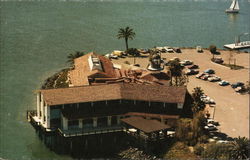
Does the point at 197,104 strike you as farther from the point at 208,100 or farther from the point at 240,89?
the point at 240,89

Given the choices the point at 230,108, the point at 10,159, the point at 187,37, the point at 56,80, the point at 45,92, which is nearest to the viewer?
the point at 10,159

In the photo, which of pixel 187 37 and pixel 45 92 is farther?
pixel 187 37

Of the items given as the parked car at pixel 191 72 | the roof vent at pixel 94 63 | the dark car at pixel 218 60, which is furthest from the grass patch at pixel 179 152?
the dark car at pixel 218 60

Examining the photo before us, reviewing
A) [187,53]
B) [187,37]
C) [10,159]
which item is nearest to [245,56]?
[187,53]

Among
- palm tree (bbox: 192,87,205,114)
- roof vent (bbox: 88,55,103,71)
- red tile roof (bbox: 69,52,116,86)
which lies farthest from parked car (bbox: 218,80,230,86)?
roof vent (bbox: 88,55,103,71)

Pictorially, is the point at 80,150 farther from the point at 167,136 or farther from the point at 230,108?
the point at 230,108

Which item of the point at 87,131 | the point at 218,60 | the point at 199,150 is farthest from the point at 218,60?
the point at 87,131

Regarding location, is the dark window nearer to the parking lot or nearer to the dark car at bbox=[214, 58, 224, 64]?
the parking lot
